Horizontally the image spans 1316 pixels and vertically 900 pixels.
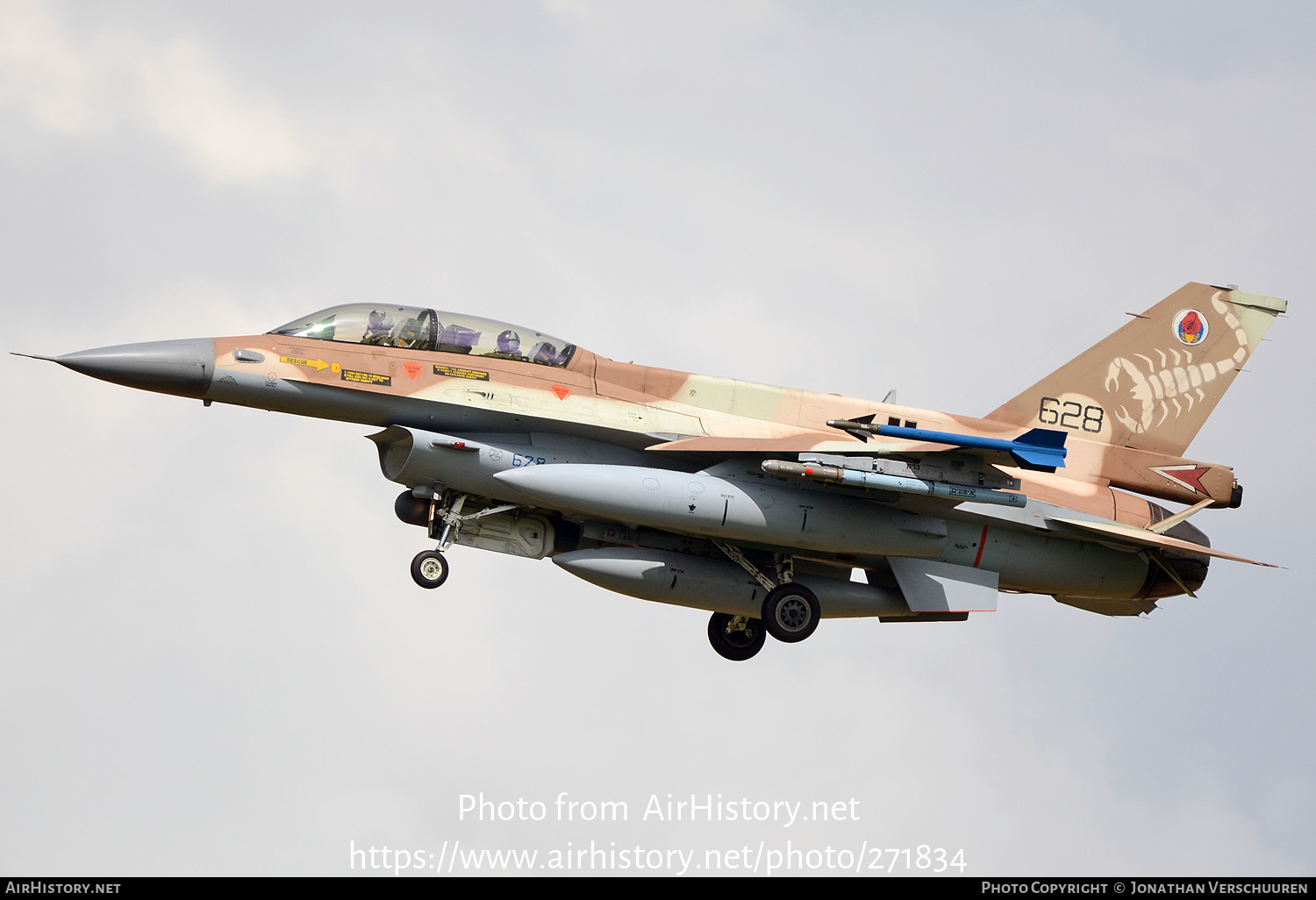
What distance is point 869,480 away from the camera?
52.7 feet

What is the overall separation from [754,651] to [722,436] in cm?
364

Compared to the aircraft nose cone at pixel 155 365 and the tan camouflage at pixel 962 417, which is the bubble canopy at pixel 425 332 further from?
the aircraft nose cone at pixel 155 365

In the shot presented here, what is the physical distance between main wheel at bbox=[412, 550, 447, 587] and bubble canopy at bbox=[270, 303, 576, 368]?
2.32 meters

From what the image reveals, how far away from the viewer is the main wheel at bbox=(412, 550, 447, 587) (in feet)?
53.0

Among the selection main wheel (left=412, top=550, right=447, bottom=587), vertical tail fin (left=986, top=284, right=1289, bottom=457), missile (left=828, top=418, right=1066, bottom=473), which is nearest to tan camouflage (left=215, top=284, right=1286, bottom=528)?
vertical tail fin (left=986, top=284, right=1289, bottom=457)

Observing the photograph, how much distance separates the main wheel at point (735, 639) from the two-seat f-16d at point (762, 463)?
27 mm

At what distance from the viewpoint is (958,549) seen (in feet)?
58.7

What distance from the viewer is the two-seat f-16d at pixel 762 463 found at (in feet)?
52.6

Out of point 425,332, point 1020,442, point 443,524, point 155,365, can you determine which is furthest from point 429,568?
point 1020,442

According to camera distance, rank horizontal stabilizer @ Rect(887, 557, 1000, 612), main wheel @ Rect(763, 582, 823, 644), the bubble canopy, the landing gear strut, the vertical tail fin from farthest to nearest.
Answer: the vertical tail fin < horizontal stabilizer @ Rect(887, 557, 1000, 612) < main wheel @ Rect(763, 582, 823, 644) < the bubble canopy < the landing gear strut

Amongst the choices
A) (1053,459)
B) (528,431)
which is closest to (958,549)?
(1053,459)

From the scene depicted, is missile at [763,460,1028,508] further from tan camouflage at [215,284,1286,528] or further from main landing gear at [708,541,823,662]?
main landing gear at [708,541,823,662]
